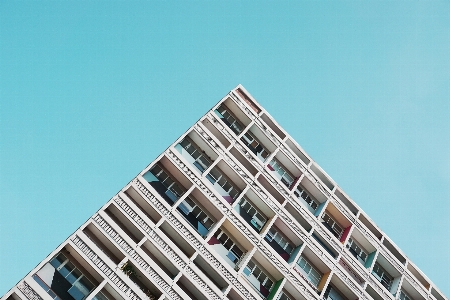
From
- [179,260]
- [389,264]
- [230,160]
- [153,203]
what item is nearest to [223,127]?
[230,160]

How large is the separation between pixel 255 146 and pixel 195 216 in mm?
9434

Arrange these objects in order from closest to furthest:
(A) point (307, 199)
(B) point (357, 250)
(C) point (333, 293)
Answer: (C) point (333, 293) < (B) point (357, 250) < (A) point (307, 199)

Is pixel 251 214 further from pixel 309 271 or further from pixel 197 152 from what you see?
pixel 197 152

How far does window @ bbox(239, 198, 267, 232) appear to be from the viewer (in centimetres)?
3306

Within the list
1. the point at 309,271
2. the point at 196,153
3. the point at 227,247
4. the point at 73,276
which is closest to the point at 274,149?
the point at 196,153

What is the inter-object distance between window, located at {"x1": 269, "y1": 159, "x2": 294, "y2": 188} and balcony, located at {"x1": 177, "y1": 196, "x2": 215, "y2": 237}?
828cm

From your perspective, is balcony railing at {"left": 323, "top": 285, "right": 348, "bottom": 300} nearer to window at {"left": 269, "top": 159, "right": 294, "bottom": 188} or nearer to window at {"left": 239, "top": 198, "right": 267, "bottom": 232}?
window at {"left": 239, "top": 198, "right": 267, "bottom": 232}

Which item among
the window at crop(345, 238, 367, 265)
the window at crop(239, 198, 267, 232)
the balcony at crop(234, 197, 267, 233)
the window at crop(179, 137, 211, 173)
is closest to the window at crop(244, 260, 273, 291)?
the balcony at crop(234, 197, 267, 233)

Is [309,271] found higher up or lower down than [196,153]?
lower down

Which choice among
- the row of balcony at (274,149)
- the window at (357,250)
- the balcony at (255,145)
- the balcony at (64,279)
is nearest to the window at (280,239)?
the row of balcony at (274,149)

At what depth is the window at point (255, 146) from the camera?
122 ft

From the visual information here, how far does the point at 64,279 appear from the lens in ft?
79.8

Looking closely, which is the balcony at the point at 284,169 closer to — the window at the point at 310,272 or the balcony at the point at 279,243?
the balcony at the point at 279,243

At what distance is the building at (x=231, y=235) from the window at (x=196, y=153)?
0.08 m
